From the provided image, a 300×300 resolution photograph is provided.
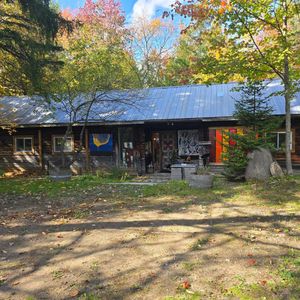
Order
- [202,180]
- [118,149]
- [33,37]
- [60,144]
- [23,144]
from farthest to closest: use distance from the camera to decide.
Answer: [23,144] < [60,144] < [118,149] < [33,37] < [202,180]

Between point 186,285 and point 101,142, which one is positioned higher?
point 101,142

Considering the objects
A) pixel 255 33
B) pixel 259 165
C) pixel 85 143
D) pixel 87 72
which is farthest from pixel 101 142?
pixel 255 33

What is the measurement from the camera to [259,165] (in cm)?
1043

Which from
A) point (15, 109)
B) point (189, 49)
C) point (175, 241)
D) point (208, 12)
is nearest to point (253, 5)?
point (208, 12)

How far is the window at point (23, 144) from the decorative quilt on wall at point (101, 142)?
3567 millimetres

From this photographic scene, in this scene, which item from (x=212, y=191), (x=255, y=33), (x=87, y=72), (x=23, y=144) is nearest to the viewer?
(x=212, y=191)

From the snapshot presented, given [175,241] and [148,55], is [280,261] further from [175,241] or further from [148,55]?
[148,55]

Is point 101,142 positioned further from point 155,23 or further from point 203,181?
point 155,23

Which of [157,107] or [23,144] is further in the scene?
[23,144]

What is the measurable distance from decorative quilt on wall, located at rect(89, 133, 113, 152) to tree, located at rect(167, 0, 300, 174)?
6.94 meters

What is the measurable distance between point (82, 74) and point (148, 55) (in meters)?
18.1

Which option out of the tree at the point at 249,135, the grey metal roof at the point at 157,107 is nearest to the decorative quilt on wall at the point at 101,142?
the grey metal roof at the point at 157,107

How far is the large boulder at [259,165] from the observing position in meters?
10.4

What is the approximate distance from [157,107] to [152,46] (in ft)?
55.2
